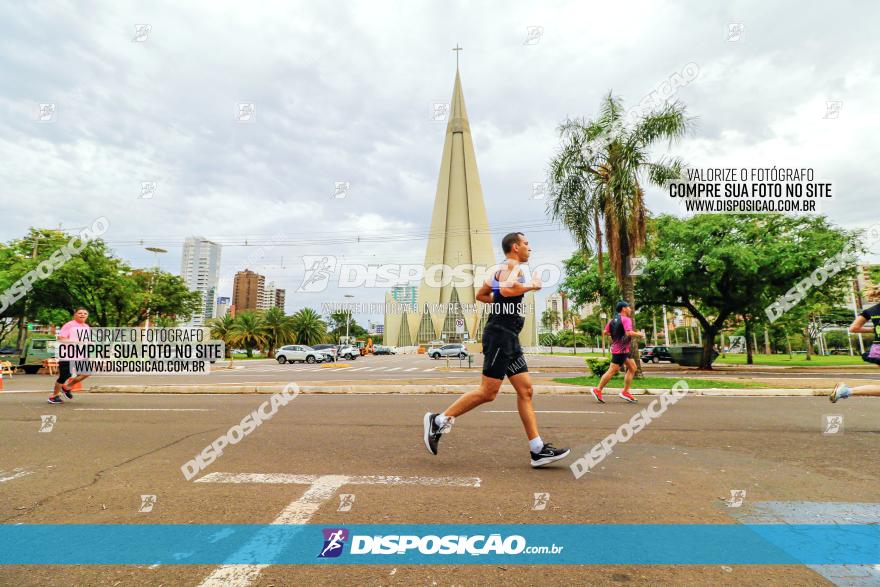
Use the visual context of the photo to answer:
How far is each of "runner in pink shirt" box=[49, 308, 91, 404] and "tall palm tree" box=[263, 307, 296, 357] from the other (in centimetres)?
4295

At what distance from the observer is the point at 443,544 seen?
2.38 m

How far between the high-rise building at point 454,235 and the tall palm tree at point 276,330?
41.8 metres

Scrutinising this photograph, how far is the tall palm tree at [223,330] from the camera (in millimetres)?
47031

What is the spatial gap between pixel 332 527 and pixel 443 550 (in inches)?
27.8

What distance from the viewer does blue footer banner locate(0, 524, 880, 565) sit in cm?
220

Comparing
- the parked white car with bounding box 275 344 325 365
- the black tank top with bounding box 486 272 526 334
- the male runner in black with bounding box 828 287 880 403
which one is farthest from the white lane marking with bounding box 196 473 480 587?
the parked white car with bounding box 275 344 325 365

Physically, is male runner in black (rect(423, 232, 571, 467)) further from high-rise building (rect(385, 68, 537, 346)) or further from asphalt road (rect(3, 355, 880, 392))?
high-rise building (rect(385, 68, 537, 346))

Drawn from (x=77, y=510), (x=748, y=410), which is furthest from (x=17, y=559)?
(x=748, y=410)

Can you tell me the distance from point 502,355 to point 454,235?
8721 cm

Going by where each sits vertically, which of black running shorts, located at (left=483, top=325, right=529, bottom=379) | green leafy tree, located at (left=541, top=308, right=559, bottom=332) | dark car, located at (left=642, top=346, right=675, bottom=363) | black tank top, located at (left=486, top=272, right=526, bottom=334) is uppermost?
green leafy tree, located at (left=541, top=308, right=559, bottom=332)

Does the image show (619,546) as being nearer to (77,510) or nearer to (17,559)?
(17,559)

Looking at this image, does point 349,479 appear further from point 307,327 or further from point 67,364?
point 307,327

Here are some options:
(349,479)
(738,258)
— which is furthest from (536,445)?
(738,258)

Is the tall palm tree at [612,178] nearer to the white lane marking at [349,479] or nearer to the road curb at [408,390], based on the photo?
the road curb at [408,390]
